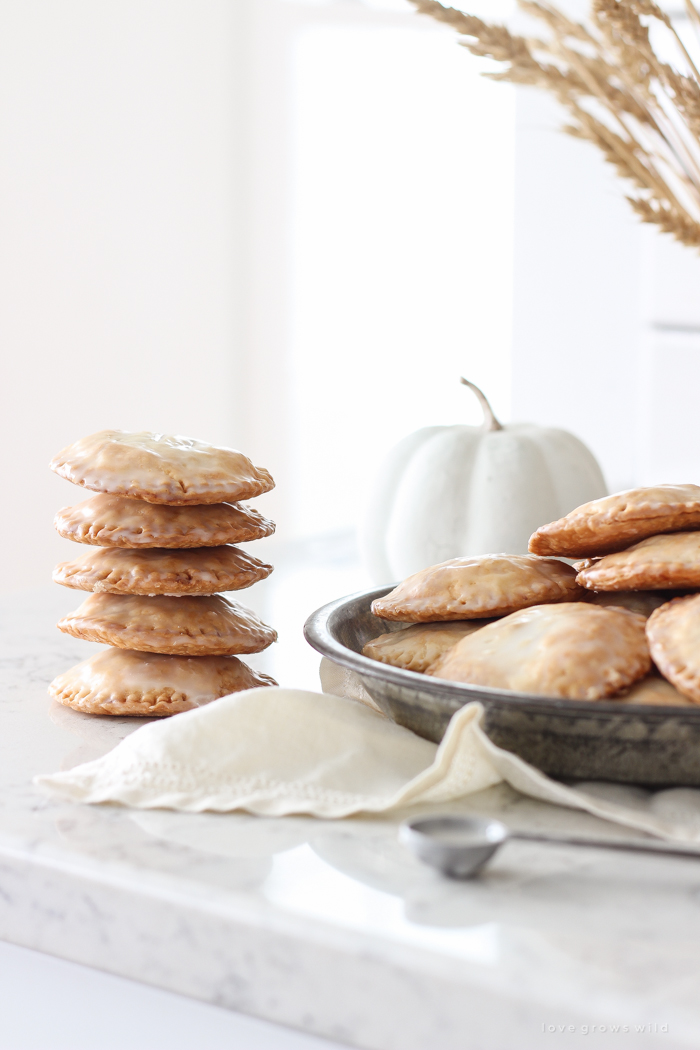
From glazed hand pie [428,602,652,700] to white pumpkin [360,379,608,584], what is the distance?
0.55 metres

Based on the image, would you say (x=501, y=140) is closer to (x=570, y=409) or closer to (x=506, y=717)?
(x=570, y=409)

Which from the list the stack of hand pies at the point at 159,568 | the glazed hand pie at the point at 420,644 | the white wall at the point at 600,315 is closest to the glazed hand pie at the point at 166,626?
the stack of hand pies at the point at 159,568

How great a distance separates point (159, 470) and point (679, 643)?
368mm

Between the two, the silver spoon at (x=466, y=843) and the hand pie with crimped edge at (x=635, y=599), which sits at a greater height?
the hand pie with crimped edge at (x=635, y=599)

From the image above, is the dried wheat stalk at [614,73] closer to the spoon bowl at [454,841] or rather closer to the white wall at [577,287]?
the spoon bowl at [454,841]

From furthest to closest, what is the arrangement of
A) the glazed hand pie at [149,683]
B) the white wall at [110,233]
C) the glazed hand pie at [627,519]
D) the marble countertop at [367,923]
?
1. the white wall at [110,233]
2. the glazed hand pie at [149,683]
3. the glazed hand pie at [627,519]
4. the marble countertop at [367,923]

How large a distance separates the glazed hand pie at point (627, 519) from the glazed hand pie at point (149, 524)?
22 cm

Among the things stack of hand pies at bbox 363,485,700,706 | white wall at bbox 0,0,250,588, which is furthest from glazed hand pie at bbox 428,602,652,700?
white wall at bbox 0,0,250,588

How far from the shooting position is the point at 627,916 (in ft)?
1.61

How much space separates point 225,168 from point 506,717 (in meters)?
4.26

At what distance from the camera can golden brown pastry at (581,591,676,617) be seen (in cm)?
69

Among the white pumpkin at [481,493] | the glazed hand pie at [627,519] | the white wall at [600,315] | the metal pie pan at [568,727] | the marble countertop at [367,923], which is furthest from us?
the white wall at [600,315]

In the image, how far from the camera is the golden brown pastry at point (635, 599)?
2.26ft

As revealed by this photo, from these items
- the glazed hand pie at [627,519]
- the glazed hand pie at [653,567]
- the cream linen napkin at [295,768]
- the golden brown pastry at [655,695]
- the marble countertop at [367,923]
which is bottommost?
the marble countertop at [367,923]
